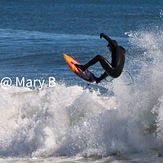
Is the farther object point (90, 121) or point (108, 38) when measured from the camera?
point (90, 121)

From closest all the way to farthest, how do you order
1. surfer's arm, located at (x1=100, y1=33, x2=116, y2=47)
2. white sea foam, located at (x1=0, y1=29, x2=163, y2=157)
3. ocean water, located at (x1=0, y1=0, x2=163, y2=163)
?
surfer's arm, located at (x1=100, y1=33, x2=116, y2=47)
ocean water, located at (x1=0, y1=0, x2=163, y2=163)
white sea foam, located at (x1=0, y1=29, x2=163, y2=157)

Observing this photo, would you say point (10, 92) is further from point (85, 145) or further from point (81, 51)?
point (81, 51)

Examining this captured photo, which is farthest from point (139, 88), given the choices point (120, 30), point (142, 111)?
point (120, 30)

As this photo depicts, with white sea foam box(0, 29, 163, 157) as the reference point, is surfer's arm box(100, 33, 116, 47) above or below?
above

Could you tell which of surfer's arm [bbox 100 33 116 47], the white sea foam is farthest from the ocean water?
surfer's arm [bbox 100 33 116 47]

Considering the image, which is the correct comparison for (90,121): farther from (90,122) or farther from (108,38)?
(108,38)

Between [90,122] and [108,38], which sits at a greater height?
[108,38]

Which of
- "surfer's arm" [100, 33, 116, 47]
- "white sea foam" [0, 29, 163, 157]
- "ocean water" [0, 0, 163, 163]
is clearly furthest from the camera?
"white sea foam" [0, 29, 163, 157]

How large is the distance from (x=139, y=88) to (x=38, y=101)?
3.53m

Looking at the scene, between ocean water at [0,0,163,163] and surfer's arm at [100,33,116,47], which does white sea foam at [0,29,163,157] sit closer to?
ocean water at [0,0,163,163]

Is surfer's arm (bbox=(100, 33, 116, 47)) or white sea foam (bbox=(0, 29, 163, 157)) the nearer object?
surfer's arm (bbox=(100, 33, 116, 47))

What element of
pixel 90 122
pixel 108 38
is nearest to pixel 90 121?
pixel 90 122

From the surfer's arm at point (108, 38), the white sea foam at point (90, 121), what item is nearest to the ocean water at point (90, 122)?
the white sea foam at point (90, 121)

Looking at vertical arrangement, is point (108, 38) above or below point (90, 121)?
above
